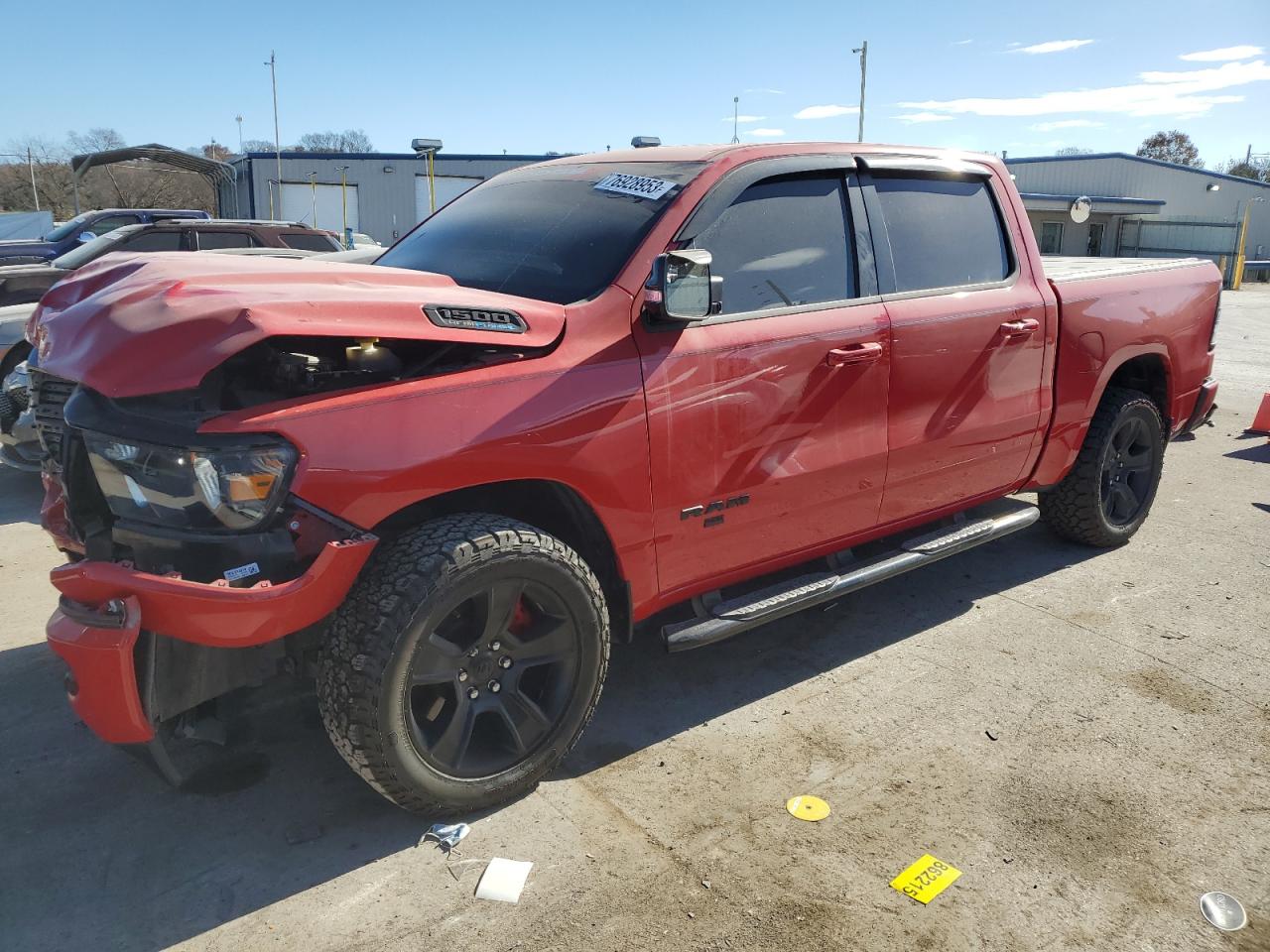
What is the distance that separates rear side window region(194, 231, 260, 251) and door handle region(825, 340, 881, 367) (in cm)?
944

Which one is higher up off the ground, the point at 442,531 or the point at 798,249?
the point at 798,249

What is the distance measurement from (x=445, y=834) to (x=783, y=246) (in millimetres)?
2321

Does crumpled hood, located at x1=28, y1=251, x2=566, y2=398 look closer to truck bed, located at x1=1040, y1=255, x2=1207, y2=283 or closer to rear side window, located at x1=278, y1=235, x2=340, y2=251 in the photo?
truck bed, located at x1=1040, y1=255, x2=1207, y2=283

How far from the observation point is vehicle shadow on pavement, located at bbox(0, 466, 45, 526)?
5.86 m

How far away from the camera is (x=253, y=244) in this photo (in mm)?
11516

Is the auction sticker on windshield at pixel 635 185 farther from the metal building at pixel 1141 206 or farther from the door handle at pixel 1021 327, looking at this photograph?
the metal building at pixel 1141 206

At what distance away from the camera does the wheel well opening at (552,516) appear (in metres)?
2.89

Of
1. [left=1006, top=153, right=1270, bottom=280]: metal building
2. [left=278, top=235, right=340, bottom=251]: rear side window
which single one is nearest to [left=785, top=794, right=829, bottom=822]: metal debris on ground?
[left=278, top=235, right=340, bottom=251]: rear side window

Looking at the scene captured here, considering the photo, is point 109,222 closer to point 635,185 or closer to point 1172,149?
point 635,185

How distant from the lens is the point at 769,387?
3340 mm

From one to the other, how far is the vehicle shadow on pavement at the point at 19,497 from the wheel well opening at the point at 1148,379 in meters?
6.20

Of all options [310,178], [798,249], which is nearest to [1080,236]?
[310,178]

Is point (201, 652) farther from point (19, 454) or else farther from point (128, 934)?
point (19, 454)

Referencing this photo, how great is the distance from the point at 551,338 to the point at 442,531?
0.67m
